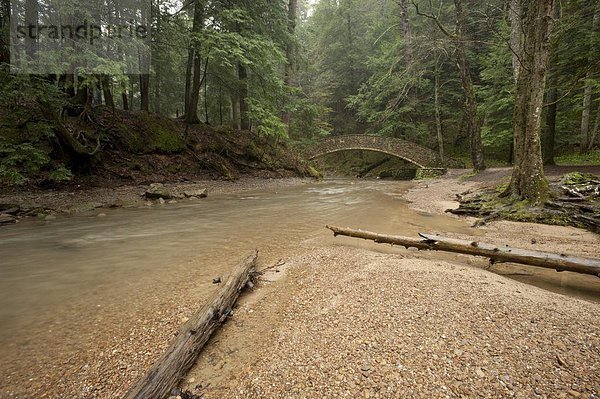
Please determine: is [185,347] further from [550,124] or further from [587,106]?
[587,106]

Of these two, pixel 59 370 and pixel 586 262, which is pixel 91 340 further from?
pixel 586 262

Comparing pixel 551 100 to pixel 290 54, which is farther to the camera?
pixel 290 54

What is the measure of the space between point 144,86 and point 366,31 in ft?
79.0

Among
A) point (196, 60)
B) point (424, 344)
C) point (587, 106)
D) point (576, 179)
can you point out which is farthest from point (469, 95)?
point (424, 344)

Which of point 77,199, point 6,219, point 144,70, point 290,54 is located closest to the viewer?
point 6,219

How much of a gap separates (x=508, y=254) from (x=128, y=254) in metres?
5.45

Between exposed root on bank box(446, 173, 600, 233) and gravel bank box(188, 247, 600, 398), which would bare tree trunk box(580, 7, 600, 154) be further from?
gravel bank box(188, 247, 600, 398)

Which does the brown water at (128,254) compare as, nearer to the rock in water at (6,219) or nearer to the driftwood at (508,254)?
the rock in water at (6,219)

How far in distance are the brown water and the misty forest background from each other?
8.16 feet

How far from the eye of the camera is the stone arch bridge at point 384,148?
20172 mm

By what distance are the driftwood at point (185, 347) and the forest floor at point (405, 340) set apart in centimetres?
10

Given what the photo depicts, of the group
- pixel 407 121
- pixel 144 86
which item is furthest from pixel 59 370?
pixel 407 121

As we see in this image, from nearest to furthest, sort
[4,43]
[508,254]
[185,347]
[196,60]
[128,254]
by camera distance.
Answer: [185,347] → [508,254] → [128,254] → [4,43] → [196,60]

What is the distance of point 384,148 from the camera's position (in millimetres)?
21562
